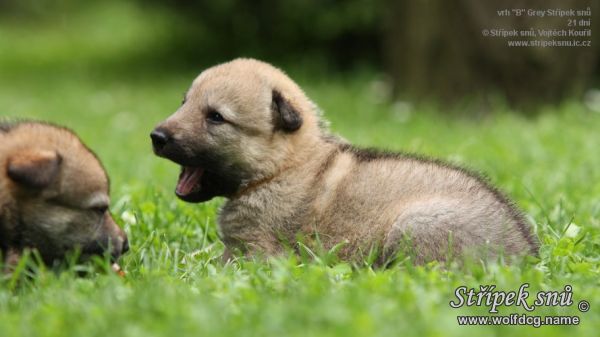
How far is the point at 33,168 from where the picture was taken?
157 inches

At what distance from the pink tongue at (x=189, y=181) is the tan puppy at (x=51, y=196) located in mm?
493

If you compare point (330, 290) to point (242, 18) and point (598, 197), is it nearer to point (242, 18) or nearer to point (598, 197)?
point (598, 197)

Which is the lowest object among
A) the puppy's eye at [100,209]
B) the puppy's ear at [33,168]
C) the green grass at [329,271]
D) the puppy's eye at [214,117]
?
the green grass at [329,271]

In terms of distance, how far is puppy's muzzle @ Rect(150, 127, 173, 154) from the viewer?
4609 millimetres

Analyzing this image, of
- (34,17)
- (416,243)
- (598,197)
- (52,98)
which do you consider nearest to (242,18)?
(52,98)

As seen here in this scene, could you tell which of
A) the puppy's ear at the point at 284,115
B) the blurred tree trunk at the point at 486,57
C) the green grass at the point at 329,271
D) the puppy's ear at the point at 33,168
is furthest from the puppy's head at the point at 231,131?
the blurred tree trunk at the point at 486,57

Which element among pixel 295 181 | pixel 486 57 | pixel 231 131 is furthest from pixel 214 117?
pixel 486 57

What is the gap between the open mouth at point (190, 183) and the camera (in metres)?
4.86

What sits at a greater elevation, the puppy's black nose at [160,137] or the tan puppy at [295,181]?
the puppy's black nose at [160,137]

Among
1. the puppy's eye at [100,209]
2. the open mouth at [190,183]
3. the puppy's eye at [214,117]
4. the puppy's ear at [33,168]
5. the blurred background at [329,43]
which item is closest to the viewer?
the puppy's ear at [33,168]

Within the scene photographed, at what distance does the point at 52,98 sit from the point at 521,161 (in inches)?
400

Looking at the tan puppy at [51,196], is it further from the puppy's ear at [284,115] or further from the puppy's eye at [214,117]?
the puppy's ear at [284,115]

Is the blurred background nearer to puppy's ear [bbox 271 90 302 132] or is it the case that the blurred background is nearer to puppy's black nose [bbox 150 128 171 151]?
puppy's ear [bbox 271 90 302 132]

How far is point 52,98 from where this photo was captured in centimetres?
1541
